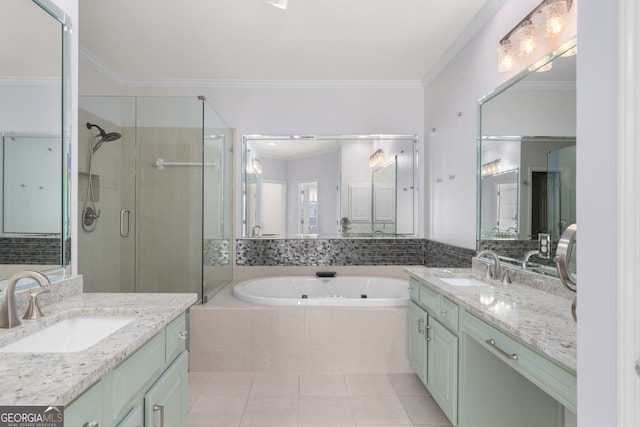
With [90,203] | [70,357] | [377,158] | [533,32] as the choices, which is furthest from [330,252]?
[70,357]

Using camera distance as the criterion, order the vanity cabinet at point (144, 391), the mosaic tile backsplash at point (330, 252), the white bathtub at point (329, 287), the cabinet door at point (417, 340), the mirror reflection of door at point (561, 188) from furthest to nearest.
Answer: the mosaic tile backsplash at point (330, 252)
the white bathtub at point (329, 287)
the cabinet door at point (417, 340)
the mirror reflection of door at point (561, 188)
the vanity cabinet at point (144, 391)

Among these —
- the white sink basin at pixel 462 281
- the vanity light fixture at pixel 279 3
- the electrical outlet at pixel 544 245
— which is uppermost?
the vanity light fixture at pixel 279 3

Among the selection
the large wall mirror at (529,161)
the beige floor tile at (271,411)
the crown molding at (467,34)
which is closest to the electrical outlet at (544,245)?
the large wall mirror at (529,161)

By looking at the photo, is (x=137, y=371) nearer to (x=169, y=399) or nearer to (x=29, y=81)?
(x=169, y=399)

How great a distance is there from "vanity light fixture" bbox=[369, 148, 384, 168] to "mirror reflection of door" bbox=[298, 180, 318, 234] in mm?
645

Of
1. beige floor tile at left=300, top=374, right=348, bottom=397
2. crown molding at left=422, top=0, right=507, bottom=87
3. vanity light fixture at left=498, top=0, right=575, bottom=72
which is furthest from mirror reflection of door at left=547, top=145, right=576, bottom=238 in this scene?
beige floor tile at left=300, top=374, right=348, bottom=397

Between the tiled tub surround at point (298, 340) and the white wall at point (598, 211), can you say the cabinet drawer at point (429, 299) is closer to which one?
the tiled tub surround at point (298, 340)

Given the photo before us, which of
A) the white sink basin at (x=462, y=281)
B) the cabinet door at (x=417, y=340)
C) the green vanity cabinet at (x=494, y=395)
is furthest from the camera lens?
the cabinet door at (x=417, y=340)

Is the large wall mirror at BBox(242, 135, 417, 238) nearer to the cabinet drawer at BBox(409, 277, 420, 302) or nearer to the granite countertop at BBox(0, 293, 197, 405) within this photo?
the cabinet drawer at BBox(409, 277, 420, 302)

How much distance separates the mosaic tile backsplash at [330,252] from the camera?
3.74 meters

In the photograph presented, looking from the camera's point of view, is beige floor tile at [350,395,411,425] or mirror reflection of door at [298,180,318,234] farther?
A: mirror reflection of door at [298,180,318,234]

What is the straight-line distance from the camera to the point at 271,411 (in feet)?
7.19

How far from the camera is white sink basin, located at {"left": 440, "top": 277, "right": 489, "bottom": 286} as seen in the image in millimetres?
2154

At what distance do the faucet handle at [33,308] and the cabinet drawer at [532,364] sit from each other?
1705mm
